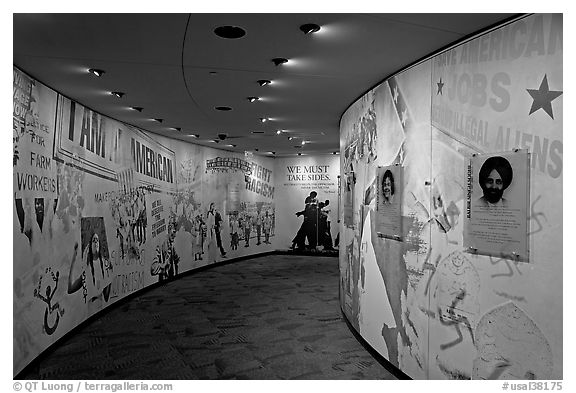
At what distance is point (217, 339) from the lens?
19.5ft

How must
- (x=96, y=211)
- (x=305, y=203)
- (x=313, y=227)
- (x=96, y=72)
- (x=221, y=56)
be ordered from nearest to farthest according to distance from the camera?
(x=221, y=56), (x=96, y=72), (x=96, y=211), (x=313, y=227), (x=305, y=203)

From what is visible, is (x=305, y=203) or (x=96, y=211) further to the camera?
(x=305, y=203)

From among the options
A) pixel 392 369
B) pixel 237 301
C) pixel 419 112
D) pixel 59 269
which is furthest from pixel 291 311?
pixel 419 112

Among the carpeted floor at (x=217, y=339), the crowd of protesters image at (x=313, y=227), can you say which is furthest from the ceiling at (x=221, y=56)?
the crowd of protesters image at (x=313, y=227)

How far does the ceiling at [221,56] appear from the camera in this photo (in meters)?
3.46

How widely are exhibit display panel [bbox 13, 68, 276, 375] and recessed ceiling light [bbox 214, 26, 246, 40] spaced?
8.55 ft

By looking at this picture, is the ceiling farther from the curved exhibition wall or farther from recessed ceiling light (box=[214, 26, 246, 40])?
the curved exhibition wall

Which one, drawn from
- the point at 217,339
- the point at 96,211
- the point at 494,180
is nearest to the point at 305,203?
the point at 96,211

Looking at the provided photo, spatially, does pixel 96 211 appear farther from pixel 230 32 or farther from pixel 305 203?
pixel 305 203

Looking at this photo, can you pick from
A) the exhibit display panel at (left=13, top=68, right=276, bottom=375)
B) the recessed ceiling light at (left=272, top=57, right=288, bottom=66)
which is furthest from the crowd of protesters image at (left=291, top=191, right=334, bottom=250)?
the recessed ceiling light at (left=272, top=57, right=288, bottom=66)

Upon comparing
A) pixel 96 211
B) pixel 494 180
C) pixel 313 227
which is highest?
pixel 494 180

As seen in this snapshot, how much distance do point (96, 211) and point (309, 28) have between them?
16.6 ft

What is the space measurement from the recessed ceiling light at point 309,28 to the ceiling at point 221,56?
0.05 m

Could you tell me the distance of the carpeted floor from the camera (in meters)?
4.85
